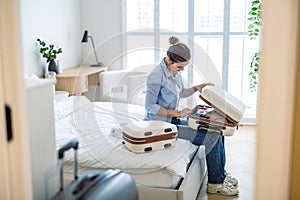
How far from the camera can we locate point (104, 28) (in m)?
5.36

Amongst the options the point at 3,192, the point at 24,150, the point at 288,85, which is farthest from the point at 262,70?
the point at 3,192

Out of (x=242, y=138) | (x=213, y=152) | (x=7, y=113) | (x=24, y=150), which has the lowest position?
(x=242, y=138)

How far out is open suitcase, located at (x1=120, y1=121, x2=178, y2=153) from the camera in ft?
8.49

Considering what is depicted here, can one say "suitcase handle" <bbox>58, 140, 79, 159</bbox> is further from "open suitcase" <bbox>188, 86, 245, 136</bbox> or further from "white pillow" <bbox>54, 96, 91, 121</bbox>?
"white pillow" <bbox>54, 96, 91, 121</bbox>

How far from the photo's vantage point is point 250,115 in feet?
16.8

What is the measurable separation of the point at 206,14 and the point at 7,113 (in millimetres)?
4068

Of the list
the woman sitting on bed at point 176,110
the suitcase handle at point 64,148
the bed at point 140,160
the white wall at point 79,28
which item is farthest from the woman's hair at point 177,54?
the white wall at point 79,28

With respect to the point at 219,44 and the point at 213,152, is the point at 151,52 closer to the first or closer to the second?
the point at 219,44

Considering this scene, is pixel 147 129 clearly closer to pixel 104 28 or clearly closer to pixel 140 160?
pixel 140 160

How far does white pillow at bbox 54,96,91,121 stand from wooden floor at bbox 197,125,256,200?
1.35 metres

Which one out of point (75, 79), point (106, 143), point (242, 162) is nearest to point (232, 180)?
point (242, 162)

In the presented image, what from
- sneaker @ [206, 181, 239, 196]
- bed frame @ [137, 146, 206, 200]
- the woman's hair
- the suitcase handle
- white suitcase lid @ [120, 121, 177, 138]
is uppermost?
the woman's hair

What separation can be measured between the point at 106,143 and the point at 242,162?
1.59 meters

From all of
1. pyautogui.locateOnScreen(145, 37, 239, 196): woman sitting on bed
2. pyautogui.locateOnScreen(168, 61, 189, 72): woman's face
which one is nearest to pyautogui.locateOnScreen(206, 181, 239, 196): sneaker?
pyautogui.locateOnScreen(145, 37, 239, 196): woman sitting on bed
